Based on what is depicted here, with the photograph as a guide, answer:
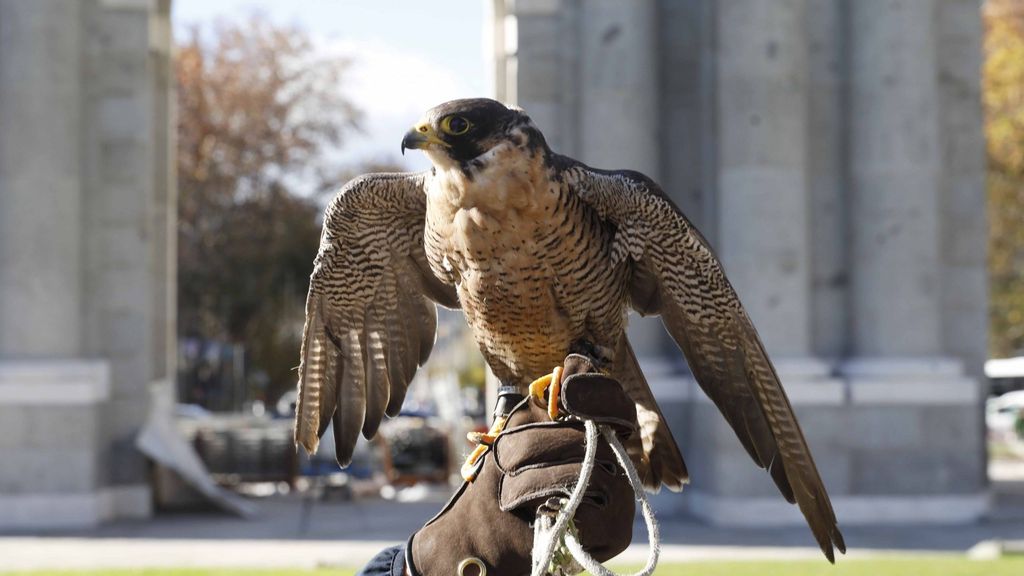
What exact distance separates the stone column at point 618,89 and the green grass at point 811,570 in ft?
13.2

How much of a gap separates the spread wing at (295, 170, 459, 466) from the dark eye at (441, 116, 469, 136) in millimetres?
821

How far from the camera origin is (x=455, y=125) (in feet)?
11.9

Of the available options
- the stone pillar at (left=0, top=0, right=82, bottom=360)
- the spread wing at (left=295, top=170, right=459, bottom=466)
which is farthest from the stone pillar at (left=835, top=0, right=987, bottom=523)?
the spread wing at (left=295, top=170, right=459, bottom=466)

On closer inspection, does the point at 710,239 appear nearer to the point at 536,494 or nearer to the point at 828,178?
the point at 828,178

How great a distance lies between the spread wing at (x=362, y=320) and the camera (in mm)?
4543

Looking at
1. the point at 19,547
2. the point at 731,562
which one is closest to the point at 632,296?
the point at 731,562

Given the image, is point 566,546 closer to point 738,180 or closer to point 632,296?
point 632,296

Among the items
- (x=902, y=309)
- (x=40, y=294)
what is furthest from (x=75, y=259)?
(x=902, y=309)

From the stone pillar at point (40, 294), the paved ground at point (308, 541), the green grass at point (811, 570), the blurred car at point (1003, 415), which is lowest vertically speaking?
the blurred car at point (1003, 415)

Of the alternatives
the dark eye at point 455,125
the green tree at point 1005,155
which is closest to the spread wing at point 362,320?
the dark eye at point 455,125

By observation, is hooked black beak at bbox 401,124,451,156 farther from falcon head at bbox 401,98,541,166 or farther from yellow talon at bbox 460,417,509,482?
yellow talon at bbox 460,417,509,482

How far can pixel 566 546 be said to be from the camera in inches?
134

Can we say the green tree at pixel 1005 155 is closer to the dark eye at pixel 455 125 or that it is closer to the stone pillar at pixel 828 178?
the stone pillar at pixel 828 178

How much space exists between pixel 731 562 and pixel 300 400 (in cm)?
684
